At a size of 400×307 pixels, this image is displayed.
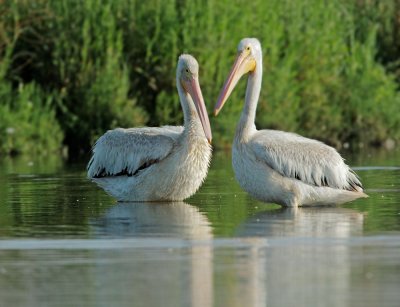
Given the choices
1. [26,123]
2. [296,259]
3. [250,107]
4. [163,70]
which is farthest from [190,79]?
[163,70]

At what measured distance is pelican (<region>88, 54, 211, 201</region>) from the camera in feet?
40.0

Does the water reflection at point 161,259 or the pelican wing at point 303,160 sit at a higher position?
the pelican wing at point 303,160

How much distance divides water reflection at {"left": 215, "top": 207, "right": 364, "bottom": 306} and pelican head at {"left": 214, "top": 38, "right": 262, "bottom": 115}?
4.72ft

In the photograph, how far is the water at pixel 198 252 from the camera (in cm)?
731

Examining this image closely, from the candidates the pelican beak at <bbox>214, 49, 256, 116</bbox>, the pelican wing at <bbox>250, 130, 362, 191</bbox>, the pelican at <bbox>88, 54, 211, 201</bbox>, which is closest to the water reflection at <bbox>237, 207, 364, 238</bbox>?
the pelican wing at <bbox>250, 130, 362, 191</bbox>

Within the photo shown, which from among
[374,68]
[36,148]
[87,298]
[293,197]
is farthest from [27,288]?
[374,68]

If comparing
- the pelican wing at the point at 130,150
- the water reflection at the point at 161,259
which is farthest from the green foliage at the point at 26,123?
the water reflection at the point at 161,259

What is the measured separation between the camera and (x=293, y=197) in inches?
455

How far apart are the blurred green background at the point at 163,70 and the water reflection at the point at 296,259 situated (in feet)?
34.7

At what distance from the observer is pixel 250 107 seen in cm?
1210

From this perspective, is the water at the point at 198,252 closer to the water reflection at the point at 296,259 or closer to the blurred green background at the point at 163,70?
the water reflection at the point at 296,259

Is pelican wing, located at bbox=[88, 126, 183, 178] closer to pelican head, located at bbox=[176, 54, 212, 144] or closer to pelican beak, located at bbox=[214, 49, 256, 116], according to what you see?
pelican head, located at bbox=[176, 54, 212, 144]

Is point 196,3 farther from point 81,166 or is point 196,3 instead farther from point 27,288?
point 27,288

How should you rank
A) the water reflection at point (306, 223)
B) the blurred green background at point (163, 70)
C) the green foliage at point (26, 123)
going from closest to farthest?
the water reflection at point (306, 223) → the green foliage at point (26, 123) → the blurred green background at point (163, 70)
